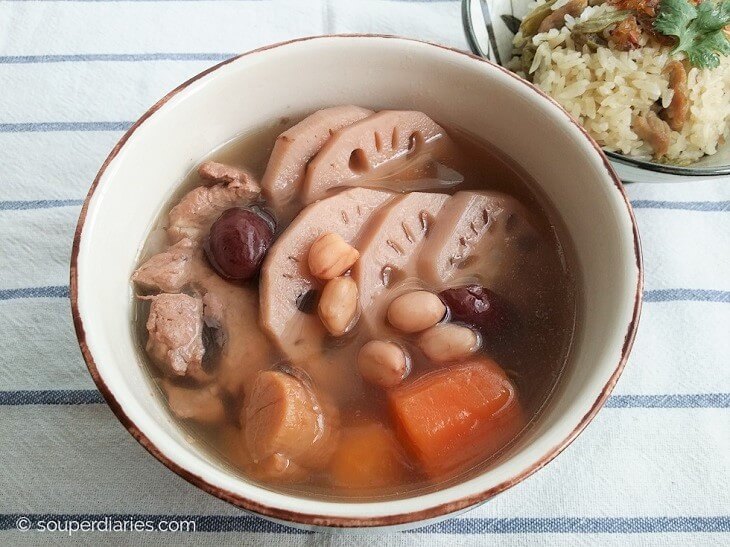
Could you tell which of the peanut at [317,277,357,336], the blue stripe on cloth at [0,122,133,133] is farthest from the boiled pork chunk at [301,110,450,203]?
the blue stripe on cloth at [0,122,133,133]

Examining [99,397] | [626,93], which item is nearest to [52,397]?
[99,397]

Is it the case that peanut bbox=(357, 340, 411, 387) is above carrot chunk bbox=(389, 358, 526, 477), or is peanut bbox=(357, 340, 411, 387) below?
above

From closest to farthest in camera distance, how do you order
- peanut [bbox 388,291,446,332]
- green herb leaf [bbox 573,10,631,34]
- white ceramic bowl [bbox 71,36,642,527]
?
white ceramic bowl [bbox 71,36,642,527] → peanut [bbox 388,291,446,332] → green herb leaf [bbox 573,10,631,34]

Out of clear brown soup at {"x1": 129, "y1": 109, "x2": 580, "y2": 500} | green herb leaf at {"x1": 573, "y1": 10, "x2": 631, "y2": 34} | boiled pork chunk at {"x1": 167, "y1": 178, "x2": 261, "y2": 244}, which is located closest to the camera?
clear brown soup at {"x1": 129, "y1": 109, "x2": 580, "y2": 500}

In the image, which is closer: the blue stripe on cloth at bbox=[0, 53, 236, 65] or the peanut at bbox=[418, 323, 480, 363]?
the peanut at bbox=[418, 323, 480, 363]

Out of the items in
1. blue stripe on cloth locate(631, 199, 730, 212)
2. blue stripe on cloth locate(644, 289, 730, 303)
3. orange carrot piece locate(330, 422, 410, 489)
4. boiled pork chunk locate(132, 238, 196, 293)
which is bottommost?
blue stripe on cloth locate(644, 289, 730, 303)

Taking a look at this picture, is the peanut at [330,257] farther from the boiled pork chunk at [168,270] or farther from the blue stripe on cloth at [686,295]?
the blue stripe on cloth at [686,295]

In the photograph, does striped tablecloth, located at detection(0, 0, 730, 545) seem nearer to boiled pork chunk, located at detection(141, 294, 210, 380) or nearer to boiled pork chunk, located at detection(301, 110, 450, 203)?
boiled pork chunk, located at detection(141, 294, 210, 380)

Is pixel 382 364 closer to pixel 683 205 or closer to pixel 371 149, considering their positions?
pixel 371 149
